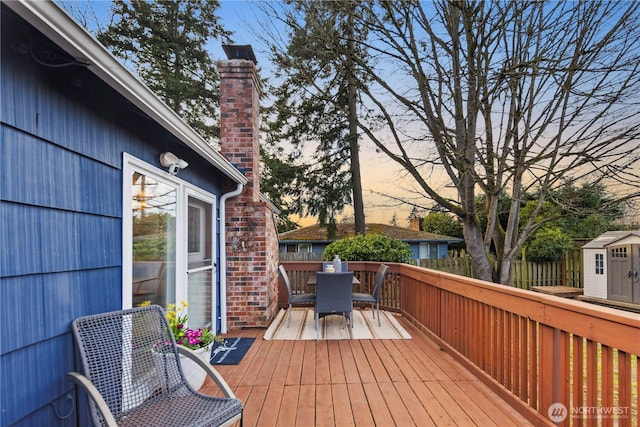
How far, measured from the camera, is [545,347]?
2115 mm

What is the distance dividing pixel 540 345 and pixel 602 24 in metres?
5.16

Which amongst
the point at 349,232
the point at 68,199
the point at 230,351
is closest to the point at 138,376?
the point at 68,199

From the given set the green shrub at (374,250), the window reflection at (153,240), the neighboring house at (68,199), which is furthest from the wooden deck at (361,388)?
the green shrub at (374,250)

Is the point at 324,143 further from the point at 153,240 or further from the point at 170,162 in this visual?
the point at 153,240

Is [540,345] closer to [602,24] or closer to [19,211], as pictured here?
[19,211]

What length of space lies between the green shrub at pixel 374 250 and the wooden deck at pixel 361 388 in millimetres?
2475

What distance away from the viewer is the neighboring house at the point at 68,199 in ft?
4.36

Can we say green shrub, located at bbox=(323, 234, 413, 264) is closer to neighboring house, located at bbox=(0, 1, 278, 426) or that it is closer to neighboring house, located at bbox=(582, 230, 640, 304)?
neighboring house, located at bbox=(0, 1, 278, 426)

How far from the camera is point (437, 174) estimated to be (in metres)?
6.12

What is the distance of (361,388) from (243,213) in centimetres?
278

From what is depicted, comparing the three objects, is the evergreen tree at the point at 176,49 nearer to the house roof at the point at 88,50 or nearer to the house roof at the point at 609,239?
the house roof at the point at 88,50

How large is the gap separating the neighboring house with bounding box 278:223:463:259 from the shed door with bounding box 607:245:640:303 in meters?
6.69

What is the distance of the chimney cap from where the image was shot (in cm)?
470

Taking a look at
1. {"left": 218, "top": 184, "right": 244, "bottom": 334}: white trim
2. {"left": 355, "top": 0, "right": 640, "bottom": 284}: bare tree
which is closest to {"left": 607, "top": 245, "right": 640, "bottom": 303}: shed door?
{"left": 355, "top": 0, "right": 640, "bottom": 284}: bare tree
